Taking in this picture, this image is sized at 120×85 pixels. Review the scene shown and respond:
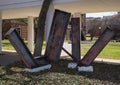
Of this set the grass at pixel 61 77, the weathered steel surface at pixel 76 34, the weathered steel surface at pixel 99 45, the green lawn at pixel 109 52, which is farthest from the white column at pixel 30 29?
the weathered steel surface at pixel 99 45

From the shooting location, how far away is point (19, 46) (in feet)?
34.0

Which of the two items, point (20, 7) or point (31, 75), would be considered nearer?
Result: point (31, 75)

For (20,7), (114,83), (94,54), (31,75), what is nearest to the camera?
(114,83)

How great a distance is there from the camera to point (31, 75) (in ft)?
32.7

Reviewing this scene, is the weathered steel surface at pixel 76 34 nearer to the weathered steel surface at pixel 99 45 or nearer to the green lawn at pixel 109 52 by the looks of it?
the weathered steel surface at pixel 99 45

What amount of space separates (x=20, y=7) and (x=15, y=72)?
20.0ft

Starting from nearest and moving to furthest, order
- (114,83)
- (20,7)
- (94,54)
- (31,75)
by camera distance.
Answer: (114,83), (31,75), (94,54), (20,7)

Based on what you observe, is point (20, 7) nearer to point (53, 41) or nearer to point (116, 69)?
point (53, 41)

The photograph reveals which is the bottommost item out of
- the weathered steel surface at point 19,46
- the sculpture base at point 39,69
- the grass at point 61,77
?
the grass at point 61,77

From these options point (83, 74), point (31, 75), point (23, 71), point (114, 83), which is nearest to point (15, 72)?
point (23, 71)

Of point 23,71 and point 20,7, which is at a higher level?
point 20,7

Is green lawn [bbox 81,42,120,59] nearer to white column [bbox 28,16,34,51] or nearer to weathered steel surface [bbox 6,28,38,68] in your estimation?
white column [bbox 28,16,34,51]

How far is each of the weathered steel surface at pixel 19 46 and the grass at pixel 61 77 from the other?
469mm

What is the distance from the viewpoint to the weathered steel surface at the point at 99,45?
10.4m
